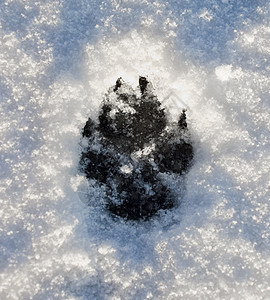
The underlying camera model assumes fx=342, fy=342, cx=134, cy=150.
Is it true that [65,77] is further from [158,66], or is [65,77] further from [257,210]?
[257,210]

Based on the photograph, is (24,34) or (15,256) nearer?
(15,256)

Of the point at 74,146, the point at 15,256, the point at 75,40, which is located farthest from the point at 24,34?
the point at 15,256

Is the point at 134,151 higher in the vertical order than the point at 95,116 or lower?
lower

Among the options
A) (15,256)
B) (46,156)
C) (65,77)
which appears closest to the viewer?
(15,256)

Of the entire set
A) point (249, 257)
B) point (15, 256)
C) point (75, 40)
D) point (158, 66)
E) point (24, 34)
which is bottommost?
point (249, 257)
